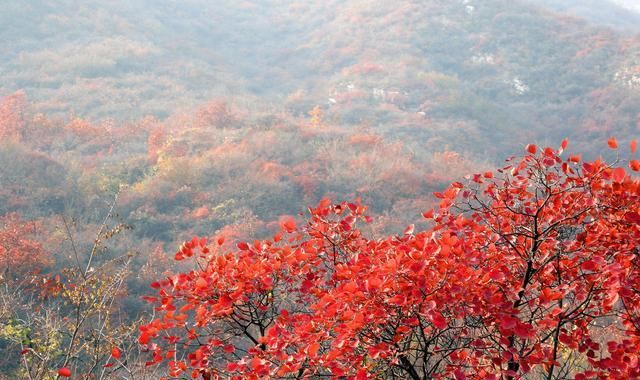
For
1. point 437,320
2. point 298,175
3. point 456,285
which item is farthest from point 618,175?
point 298,175

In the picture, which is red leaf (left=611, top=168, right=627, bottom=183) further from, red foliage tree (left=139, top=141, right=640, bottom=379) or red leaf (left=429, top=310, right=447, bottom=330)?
red leaf (left=429, top=310, right=447, bottom=330)

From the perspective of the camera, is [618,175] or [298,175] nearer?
[618,175]

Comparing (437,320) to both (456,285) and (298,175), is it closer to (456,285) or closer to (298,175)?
(456,285)

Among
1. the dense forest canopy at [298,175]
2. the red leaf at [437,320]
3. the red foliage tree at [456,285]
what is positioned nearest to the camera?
the red leaf at [437,320]

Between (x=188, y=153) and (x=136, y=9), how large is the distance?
81.0 ft

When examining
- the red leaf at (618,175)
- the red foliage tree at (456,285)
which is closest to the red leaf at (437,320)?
the red foliage tree at (456,285)

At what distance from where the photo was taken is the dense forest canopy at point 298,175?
3184mm

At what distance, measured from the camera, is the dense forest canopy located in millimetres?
3184

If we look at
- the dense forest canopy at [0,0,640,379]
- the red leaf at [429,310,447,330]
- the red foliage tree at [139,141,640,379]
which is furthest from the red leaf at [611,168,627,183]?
the red leaf at [429,310,447,330]

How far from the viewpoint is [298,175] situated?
60.2ft

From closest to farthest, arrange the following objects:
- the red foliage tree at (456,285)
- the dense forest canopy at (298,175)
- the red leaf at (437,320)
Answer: the red leaf at (437,320), the red foliage tree at (456,285), the dense forest canopy at (298,175)

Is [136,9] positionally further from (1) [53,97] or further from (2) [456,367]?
(2) [456,367]

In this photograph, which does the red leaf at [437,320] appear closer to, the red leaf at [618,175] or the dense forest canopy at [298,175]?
the dense forest canopy at [298,175]

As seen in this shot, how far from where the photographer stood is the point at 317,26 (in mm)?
44281
